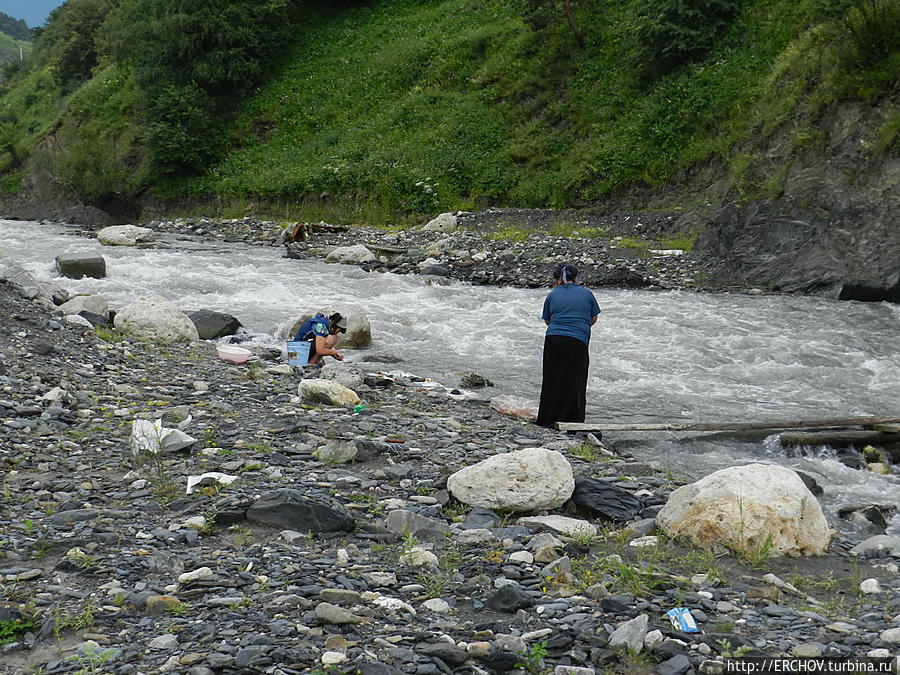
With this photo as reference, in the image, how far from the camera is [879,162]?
52.2 feet

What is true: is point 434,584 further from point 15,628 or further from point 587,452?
point 587,452

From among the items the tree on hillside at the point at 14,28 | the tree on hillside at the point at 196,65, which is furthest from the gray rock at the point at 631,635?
the tree on hillside at the point at 14,28

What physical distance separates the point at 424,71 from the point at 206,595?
37713 mm

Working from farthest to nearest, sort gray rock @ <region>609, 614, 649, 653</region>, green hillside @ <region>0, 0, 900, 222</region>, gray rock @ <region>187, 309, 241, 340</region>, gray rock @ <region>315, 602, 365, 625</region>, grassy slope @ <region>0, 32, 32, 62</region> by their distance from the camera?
grassy slope @ <region>0, 32, 32, 62</region>
green hillside @ <region>0, 0, 900, 222</region>
gray rock @ <region>187, 309, 241, 340</region>
gray rock @ <region>315, 602, 365, 625</region>
gray rock @ <region>609, 614, 649, 653</region>

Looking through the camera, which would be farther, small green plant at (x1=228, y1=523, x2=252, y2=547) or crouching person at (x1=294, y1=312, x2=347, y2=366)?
crouching person at (x1=294, y1=312, x2=347, y2=366)

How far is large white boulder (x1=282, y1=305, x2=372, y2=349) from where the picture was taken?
12789 mm

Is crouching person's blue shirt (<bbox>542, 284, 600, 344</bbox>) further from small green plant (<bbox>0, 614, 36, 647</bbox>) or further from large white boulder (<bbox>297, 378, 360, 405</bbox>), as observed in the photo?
small green plant (<bbox>0, 614, 36, 647</bbox>)

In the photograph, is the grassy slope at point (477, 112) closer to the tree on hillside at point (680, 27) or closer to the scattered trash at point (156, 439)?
the tree on hillside at point (680, 27)

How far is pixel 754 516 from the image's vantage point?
517cm

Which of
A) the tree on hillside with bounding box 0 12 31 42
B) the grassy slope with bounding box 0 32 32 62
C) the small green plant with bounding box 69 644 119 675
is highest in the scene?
the tree on hillside with bounding box 0 12 31 42

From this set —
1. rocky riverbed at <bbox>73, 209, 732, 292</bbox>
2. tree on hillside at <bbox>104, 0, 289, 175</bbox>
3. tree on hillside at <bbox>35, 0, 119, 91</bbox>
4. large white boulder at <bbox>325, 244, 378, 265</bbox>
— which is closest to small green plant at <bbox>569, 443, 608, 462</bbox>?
rocky riverbed at <bbox>73, 209, 732, 292</bbox>

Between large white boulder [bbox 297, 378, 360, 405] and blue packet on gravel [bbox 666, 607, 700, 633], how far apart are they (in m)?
5.22

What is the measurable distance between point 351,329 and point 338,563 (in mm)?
8560

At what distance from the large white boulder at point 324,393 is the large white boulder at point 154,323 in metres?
3.83
